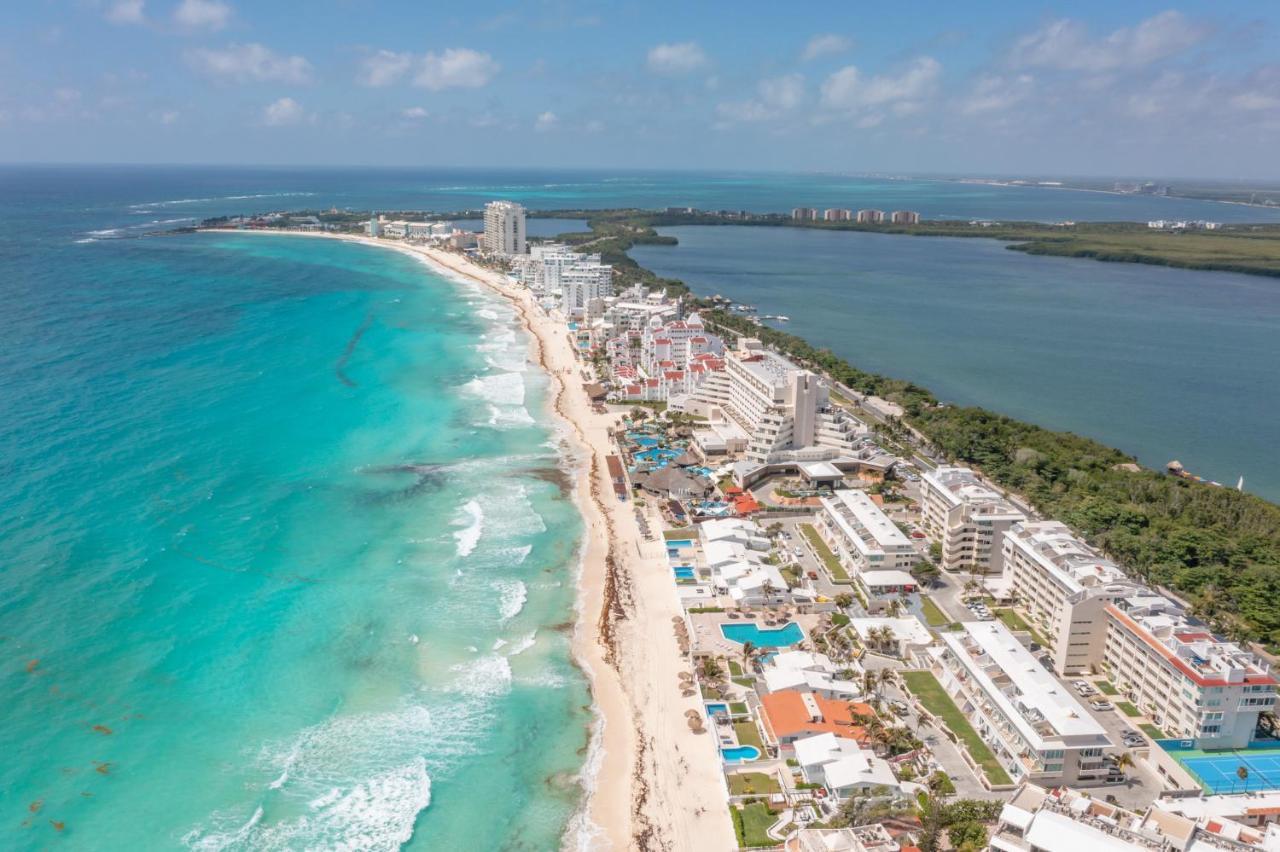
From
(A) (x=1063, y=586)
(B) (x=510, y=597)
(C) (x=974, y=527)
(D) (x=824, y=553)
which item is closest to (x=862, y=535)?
(D) (x=824, y=553)

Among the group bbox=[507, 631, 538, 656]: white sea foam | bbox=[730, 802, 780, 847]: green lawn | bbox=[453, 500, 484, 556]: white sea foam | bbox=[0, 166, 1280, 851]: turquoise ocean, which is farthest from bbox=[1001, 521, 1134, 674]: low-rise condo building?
bbox=[453, 500, 484, 556]: white sea foam

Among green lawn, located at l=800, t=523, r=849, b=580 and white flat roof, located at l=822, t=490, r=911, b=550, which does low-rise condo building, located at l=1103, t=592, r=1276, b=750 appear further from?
green lawn, located at l=800, t=523, r=849, b=580

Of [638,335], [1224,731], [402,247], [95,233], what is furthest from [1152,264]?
[95,233]

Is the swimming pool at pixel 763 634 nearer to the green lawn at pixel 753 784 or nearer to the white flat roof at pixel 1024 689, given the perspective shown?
the white flat roof at pixel 1024 689

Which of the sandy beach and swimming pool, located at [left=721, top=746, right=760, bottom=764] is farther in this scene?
swimming pool, located at [left=721, top=746, right=760, bottom=764]

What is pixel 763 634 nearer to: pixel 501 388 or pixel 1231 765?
pixel 1231 765

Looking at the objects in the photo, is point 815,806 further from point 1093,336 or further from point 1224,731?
point 1093,336
